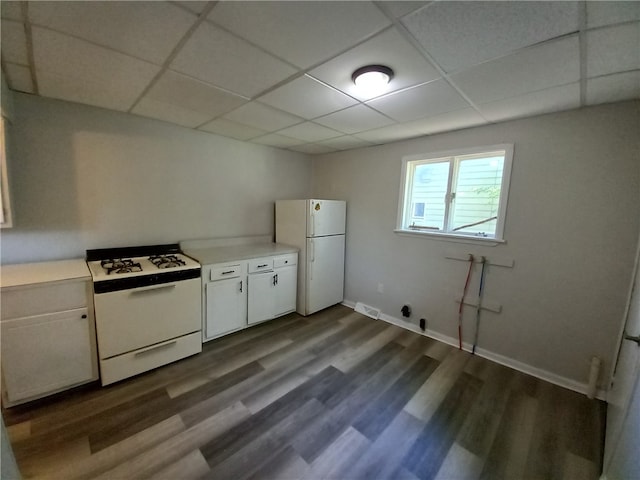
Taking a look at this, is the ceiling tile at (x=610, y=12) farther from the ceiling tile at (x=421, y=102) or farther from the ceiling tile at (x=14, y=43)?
the ceiling tile at (x=14, y=43)

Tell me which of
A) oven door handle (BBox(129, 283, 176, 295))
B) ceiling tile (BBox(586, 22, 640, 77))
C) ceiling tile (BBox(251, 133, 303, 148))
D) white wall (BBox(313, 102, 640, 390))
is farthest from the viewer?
ceiling tile (BBox(251, 133, 303, 148))

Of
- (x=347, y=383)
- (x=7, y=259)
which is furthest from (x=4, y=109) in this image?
(x=347, y=383)

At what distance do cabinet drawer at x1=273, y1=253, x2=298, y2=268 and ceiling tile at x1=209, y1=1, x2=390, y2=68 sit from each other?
2126mm

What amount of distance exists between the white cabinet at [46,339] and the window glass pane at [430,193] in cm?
318

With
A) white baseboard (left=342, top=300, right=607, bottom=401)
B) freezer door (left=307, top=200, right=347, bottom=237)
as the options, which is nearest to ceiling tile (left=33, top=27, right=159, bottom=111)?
freezer door (left=307, top=200, right=347, bottom=237)

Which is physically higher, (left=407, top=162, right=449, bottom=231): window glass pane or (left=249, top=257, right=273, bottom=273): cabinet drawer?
(left=407, top=162, right=449, bottom=231): window glass pane

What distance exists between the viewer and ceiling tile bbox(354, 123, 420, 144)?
8.43 feet

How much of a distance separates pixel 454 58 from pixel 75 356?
3121mm

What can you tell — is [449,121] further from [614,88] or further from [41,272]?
[41,272]

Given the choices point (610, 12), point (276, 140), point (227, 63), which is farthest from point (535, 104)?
point (276, 140)

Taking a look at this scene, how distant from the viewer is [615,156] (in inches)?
73.2

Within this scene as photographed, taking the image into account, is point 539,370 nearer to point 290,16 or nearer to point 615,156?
point 615,156

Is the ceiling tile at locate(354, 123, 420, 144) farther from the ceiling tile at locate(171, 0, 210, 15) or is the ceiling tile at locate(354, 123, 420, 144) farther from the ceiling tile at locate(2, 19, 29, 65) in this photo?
the ceiling tile at locate(2, 19, 29, 65)

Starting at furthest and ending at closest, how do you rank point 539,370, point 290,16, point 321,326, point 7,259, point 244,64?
point 321,326 → point 539,370 → point 7,259 → point 244,64 → point 290,16
